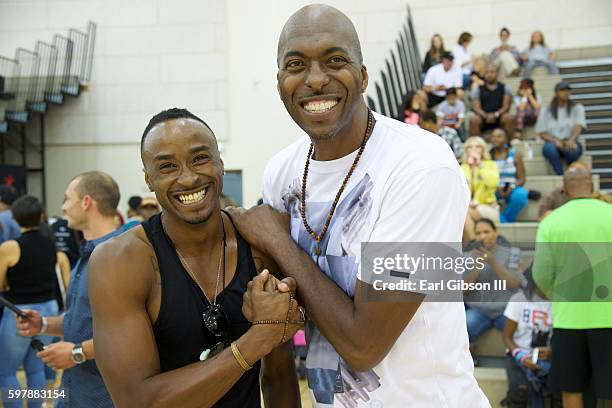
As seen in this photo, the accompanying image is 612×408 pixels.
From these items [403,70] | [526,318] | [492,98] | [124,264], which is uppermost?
[403,70]

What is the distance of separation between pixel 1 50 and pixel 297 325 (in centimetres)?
1343

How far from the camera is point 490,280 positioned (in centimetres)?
453

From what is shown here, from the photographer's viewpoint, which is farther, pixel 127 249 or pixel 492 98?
pixel 492 98

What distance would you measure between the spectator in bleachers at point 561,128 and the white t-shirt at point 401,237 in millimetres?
7245

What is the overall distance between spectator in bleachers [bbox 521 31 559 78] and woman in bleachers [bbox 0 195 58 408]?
809 centimetres

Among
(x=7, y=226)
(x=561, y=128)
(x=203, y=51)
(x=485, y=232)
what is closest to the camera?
(x=485, y=232)

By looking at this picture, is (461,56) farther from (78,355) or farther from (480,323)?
(78,355)

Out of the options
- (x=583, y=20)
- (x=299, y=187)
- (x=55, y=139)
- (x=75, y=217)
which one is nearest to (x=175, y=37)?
(x=55, y=139)

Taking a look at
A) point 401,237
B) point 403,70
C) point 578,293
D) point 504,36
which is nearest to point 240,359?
point 401,237

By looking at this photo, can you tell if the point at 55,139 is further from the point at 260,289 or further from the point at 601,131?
the point at 260,289

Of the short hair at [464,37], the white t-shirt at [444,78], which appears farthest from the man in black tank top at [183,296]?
the short hair at [464,37]

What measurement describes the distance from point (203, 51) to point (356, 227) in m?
11.4

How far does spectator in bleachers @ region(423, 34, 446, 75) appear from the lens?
37.4 feet

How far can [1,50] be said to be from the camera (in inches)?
525
